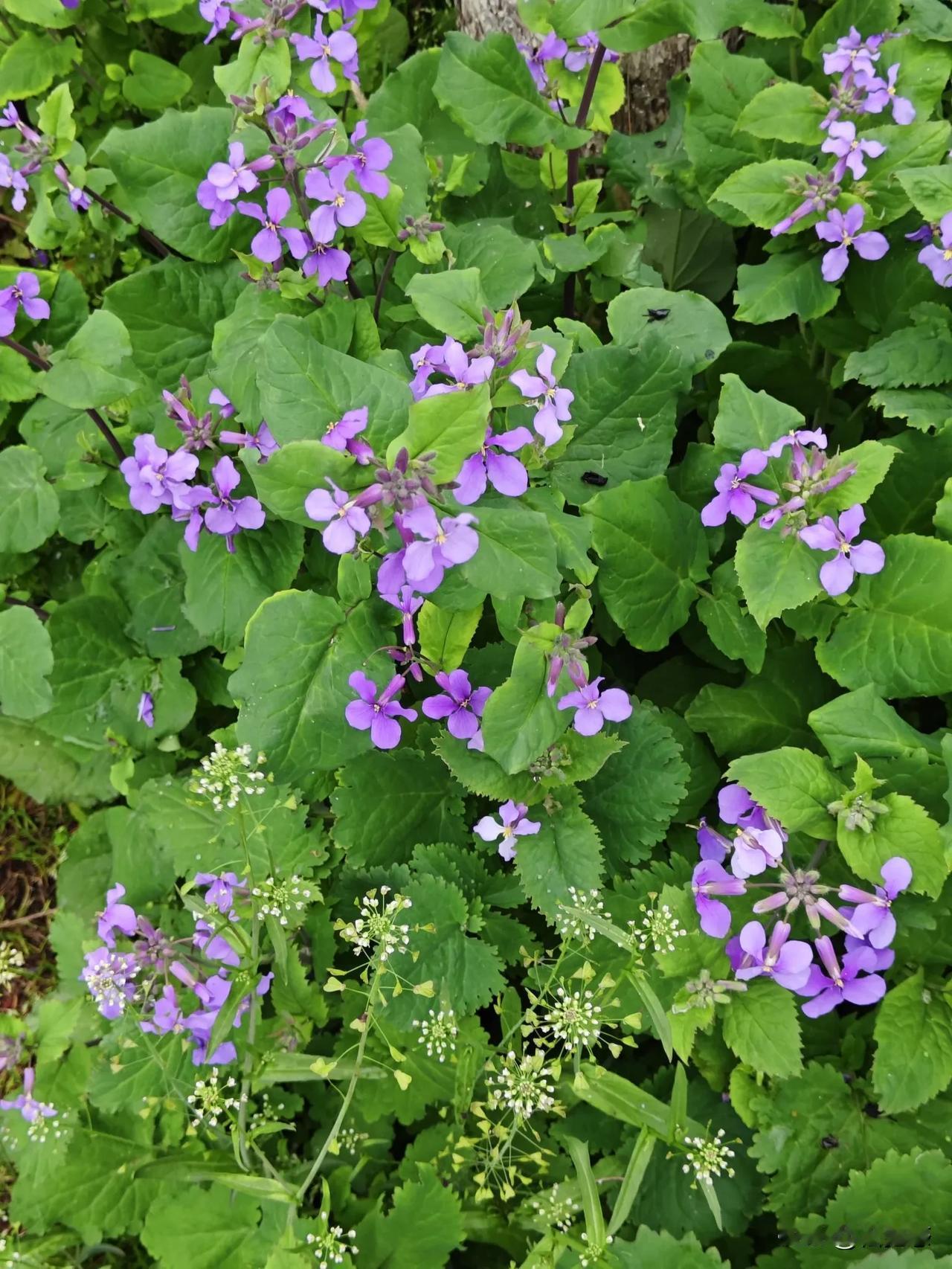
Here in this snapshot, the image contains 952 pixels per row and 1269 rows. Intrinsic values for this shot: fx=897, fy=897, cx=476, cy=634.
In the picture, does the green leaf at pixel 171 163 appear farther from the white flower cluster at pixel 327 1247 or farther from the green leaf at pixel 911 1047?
the green leaf at pixel 911 1047

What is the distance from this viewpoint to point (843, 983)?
211 centimetres

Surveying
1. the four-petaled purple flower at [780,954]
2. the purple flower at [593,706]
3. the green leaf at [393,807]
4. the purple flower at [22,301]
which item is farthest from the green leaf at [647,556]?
the purple flower at [22,301]

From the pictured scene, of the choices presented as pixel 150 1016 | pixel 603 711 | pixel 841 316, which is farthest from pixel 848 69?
pixel 150 1016

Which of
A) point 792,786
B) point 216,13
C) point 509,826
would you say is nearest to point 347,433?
point 509,826

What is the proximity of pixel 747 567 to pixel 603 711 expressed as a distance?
1.69ft

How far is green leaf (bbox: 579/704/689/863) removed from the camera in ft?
8.35

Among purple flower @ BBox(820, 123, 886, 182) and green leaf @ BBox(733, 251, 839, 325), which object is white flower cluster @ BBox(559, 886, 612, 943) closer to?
green leaf @ BBox(733, 251, 839, 325)

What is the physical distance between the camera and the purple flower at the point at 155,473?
2391 mm

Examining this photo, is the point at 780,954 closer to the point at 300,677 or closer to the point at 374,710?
the point at 374,710

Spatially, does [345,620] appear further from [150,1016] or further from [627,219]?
[627,219]

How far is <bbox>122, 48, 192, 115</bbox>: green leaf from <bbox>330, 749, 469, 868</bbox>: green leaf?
2.86 metres

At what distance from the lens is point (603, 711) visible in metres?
2.15

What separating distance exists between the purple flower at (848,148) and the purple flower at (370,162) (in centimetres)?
127

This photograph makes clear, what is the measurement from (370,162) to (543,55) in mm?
975
